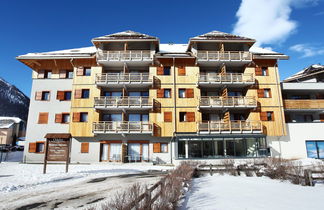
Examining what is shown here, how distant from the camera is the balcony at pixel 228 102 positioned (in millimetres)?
23667

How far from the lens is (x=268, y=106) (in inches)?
968

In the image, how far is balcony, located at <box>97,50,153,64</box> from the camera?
24641 mm

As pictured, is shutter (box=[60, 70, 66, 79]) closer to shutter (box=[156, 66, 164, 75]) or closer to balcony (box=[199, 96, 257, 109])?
shutter (box=[156, 66, 164, 75])

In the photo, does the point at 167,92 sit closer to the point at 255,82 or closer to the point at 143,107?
the point at 143,107

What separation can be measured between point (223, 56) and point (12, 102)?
12185cm

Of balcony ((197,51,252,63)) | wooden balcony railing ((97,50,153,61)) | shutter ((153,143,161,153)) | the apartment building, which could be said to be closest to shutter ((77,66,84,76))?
the apartment building

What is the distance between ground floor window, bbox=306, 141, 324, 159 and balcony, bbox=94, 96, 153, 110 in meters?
19.1

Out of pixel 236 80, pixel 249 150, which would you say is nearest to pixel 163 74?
pixel 236 80

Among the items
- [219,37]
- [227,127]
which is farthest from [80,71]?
[227,127]

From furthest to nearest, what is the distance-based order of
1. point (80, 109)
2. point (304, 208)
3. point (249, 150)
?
1. point (80, 109)
2. point (249, 150)
3. point (304, 208)

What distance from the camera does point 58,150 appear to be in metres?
15.1

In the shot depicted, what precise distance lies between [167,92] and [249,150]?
11578mm

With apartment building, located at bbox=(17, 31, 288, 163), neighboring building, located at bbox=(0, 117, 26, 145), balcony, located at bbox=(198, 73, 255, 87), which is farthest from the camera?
neighboring building, located at bbox=(0, 117, 26, 145)

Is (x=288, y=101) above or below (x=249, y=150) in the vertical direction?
above
